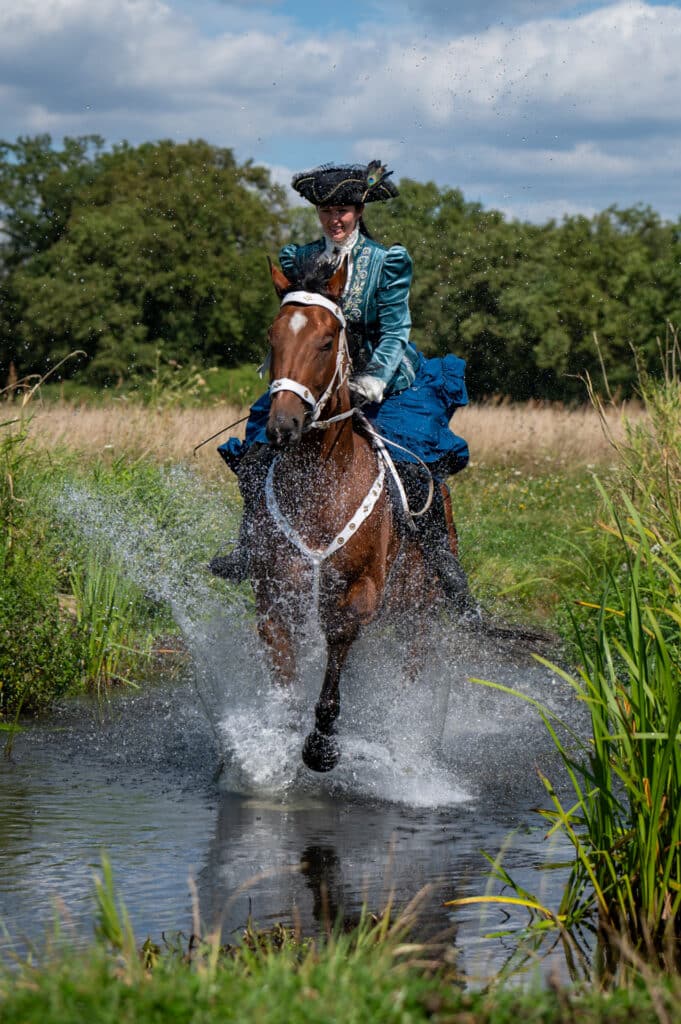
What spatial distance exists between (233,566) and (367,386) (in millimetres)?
1259

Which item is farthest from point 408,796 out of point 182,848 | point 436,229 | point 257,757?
point 436,229

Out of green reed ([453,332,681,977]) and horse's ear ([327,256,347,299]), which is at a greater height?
horse's ear ([327,256,347,299])

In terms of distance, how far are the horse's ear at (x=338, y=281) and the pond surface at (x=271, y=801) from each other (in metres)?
1.90

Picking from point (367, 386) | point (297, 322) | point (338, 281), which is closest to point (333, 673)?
point (367, 386)

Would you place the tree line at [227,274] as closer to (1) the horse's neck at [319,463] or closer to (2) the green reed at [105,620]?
(2) the green reed at [105,620]

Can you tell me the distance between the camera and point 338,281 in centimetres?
649

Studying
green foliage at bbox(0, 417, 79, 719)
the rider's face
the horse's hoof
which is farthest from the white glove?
green foliage at bbox(0, 417, 79, 719)

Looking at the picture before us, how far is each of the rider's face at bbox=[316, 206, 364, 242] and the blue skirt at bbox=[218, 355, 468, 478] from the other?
94 centimetres

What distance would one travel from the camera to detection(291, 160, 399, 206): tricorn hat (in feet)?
23.7

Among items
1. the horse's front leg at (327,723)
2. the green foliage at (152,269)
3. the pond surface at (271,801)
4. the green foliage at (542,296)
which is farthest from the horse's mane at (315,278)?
the green foliage at (542,296)

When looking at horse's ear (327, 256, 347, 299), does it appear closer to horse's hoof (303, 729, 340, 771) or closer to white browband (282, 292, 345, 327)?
white browband (282, 292, 345, 327)

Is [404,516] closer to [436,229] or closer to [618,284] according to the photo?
[618,284]

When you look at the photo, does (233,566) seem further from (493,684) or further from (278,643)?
(493,684)

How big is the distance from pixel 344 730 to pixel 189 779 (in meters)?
0.93
